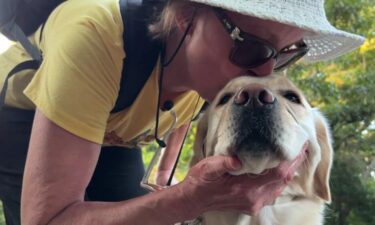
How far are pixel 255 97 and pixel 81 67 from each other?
52 centimetres

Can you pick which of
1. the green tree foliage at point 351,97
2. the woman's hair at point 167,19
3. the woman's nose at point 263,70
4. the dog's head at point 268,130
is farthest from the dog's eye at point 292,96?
the green tree foliage at point 351,97

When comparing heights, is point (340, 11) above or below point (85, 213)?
below

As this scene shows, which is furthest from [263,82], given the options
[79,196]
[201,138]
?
[79,196]

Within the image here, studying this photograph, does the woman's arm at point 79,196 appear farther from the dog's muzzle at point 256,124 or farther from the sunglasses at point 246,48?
the sunglasses at point 246,48

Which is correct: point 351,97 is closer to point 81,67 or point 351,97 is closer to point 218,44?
point 218,44

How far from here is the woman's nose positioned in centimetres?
173

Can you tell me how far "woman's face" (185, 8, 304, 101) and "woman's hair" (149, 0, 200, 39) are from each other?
6 centimetres

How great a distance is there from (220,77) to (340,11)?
2980mm

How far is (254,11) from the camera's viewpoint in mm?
1532

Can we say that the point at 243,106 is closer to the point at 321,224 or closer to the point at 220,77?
the point at 220,77

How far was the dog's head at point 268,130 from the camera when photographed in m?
1.36

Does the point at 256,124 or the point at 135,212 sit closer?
the point at 256,124

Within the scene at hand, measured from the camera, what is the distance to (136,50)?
1.70m

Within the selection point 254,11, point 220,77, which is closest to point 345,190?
point 220,77
